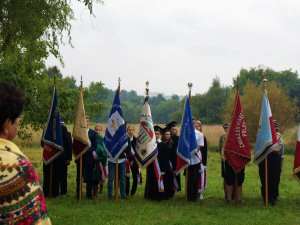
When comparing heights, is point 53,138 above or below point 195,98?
below

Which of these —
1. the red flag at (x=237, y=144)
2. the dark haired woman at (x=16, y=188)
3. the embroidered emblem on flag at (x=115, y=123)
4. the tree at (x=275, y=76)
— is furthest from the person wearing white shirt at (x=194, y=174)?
the tree at (x=275, y=76)

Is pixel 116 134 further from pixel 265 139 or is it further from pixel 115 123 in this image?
pixel 265 139

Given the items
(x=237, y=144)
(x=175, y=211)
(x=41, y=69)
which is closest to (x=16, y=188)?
(x=175, y=211)

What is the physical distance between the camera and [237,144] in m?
11.8

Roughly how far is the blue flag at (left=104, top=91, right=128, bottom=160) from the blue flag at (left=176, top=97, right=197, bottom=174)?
4.37ft

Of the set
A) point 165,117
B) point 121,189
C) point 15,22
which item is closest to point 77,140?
point 121,189

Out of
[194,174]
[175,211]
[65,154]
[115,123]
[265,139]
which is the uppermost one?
[115,123]

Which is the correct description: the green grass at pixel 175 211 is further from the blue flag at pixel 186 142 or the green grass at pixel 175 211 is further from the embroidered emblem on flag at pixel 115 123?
the embroidered emblem on flag at pixel 115 123

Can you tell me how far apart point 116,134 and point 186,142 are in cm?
169

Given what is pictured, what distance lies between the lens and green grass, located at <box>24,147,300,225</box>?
31.3 feet

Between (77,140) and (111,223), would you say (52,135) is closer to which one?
(77,140)

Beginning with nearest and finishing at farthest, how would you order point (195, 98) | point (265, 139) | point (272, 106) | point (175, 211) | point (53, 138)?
point (175, 211) → point (265, 139) → point (53, 138) → point (272, 106) → point (195, 98)

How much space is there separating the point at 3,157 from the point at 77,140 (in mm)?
9135

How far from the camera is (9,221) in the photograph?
2.77 m
